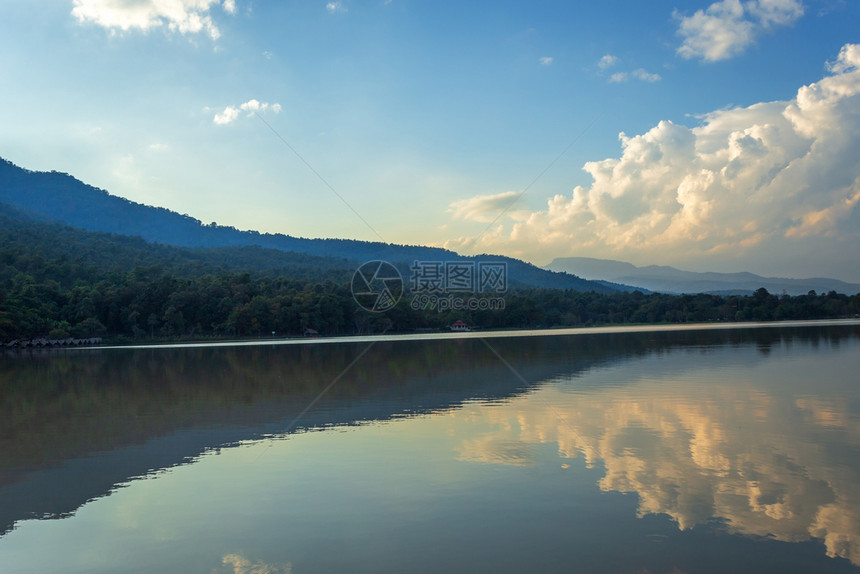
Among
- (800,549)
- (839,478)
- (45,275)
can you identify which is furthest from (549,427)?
(45,275)

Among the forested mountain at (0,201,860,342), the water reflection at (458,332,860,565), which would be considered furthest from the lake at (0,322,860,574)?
the forested mountain at (0,201,860,342)

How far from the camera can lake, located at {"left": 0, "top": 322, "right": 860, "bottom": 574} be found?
295 inches

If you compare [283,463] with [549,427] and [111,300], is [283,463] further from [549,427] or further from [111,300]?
[111,300]

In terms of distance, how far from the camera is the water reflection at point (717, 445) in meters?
8.60

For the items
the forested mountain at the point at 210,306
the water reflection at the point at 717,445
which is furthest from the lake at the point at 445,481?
the forested mountain at the point at 210,306

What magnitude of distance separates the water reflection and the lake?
0.05 m

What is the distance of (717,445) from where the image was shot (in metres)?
12.6

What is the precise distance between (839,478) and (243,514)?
9511mm

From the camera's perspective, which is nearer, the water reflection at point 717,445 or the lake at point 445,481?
the lake at point 445,481

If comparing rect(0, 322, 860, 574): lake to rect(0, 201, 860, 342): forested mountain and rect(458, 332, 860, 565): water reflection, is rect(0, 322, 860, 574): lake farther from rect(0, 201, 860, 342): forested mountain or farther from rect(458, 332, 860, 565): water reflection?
rect(0, 201, 860, 342): forested mountain

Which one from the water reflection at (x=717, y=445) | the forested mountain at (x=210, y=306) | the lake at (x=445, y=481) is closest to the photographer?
the lake at (x=445, y=481)

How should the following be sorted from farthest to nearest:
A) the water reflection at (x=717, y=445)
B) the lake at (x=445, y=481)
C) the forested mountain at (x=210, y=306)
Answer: the forested mountain at (x=210, y=306)
the water reflection at (x=717, y=445)
the lake at (x=445, y=481)

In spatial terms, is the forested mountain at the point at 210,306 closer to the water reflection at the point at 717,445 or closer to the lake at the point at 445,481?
the lake at the point at 445,481

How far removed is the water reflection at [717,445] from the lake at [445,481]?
0.05 m
